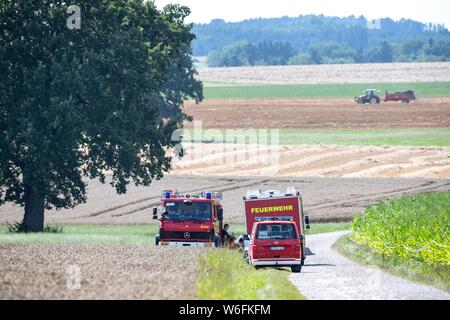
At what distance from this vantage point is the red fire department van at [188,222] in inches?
→ 1630

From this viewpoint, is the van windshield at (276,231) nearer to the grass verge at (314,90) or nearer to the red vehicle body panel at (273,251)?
the red vehicle body panel at (273,251)

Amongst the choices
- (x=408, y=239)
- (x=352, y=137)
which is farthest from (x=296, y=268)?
(x=352, y=137)

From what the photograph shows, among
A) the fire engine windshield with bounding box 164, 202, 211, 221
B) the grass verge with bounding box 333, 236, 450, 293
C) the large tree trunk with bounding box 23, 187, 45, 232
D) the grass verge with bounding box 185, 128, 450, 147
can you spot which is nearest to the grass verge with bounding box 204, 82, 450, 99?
the grass verge with bounding box 185, 128, 450, 147

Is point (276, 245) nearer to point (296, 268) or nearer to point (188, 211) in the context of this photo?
point (296, 268)

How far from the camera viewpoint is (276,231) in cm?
3706

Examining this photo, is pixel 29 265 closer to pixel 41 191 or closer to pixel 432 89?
pixel 41 191

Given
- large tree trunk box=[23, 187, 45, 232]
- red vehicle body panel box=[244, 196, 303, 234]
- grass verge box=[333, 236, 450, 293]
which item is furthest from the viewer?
large tree trunk box=[23, 187, 45, 232]

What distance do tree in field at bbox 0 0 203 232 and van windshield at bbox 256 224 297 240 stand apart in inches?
692

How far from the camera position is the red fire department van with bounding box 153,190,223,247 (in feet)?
136

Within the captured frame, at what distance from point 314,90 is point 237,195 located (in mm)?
94932

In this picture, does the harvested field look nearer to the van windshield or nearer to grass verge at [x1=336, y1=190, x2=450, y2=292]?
the van windshield

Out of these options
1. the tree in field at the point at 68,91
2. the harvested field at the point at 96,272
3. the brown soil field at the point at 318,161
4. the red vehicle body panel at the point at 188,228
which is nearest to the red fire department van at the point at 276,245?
the harvested field at the point at 96,272

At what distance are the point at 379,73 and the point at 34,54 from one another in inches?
5686

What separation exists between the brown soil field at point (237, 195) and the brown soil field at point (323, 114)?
2882 centimetres
